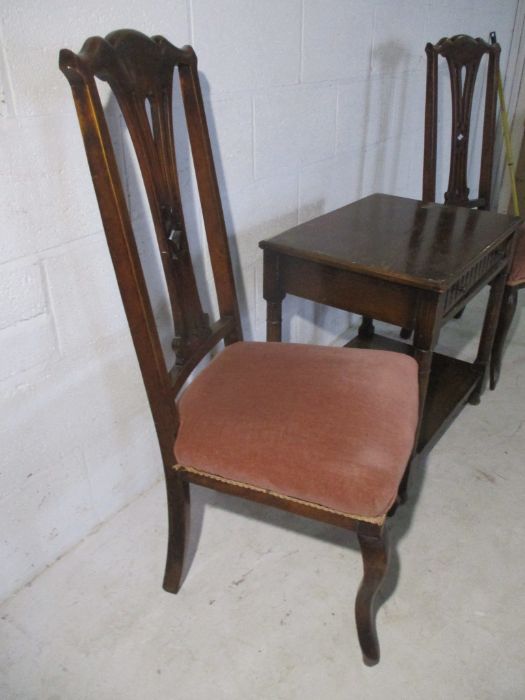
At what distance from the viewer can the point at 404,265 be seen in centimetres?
125

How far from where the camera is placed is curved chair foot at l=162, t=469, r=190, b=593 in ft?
3.68

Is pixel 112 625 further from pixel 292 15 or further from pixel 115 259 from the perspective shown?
pixel 292 15

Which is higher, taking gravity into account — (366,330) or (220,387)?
(220,387)

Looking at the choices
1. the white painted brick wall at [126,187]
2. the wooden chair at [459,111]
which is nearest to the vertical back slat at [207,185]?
the white painted brick wall at [126,187]

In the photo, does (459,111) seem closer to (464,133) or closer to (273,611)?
(464,133)

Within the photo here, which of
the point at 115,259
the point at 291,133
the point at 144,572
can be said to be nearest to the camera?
the point at 115,259

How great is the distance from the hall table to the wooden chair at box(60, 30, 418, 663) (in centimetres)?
14

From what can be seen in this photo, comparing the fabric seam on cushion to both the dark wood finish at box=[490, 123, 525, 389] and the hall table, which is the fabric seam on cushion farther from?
the dark wood finish at box=[490, 123, 525, 389]

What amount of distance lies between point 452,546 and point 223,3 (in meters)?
1.38

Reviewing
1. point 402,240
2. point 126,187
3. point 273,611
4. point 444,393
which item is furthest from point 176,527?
point 444,393

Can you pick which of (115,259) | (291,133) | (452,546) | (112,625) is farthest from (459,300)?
(112,625)

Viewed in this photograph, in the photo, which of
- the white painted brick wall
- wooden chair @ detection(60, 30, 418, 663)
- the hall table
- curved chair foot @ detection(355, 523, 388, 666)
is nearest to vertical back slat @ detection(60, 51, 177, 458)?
wooden chair @ detection(60, 30, 418, 663)

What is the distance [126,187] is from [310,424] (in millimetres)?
627

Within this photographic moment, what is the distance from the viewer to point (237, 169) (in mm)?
1479
